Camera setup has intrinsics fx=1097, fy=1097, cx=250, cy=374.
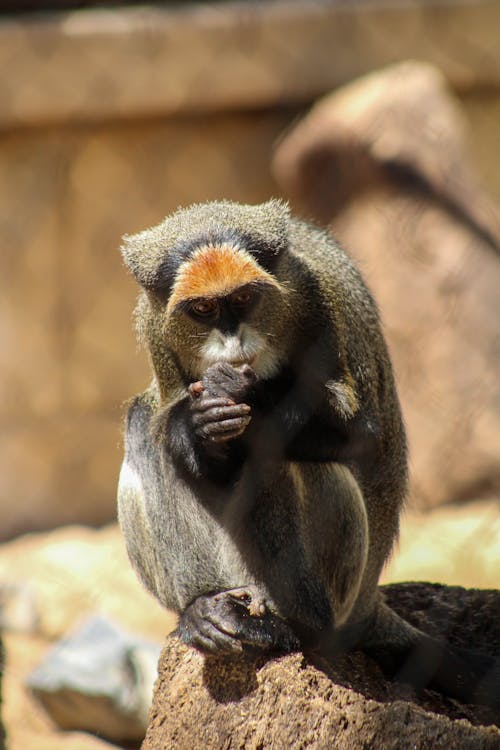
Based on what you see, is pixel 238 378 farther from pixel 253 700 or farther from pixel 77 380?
pixel 77 380

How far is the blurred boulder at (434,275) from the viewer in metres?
7.40

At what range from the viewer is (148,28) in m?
7.43

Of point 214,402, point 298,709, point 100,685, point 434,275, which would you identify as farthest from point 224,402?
point 434,275

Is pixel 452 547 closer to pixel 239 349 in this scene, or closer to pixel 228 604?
pixel 228 604

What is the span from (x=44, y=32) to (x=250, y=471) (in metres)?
4.77

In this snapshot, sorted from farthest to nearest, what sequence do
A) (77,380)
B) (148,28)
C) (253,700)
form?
(77,380), (148,28), (253,700)

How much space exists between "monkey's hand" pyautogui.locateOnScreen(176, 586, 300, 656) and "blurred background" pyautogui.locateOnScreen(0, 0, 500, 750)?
11.9 ft

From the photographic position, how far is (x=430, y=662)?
3646 millimetres

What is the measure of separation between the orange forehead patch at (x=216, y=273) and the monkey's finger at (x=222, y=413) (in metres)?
0.36

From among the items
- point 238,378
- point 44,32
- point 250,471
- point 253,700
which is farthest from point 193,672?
point 44,32

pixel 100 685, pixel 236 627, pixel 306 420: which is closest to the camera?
pixel 236 627

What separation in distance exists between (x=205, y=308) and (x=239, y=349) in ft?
0.63

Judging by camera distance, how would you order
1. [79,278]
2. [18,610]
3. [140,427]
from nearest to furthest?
[140,427]
[18,610]
[79,278]

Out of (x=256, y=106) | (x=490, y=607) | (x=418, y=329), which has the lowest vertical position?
(x=490, y=607)
